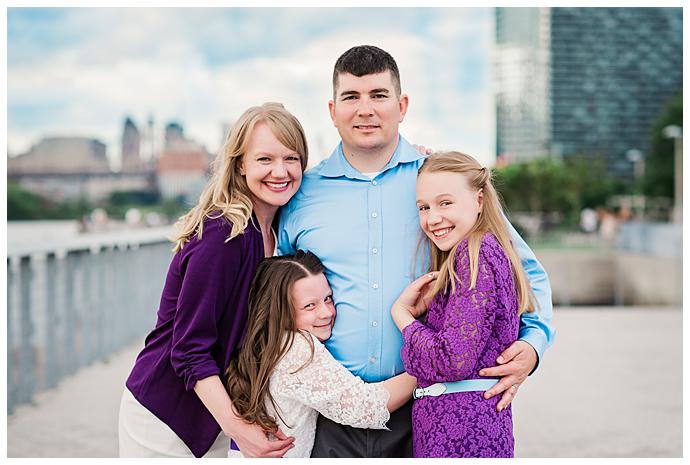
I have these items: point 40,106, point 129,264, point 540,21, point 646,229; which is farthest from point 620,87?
point 129,264

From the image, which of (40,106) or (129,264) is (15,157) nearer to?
(40,106)

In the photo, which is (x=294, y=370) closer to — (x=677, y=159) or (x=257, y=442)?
(x=257, y=442)

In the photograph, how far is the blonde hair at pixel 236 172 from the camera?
222 cm

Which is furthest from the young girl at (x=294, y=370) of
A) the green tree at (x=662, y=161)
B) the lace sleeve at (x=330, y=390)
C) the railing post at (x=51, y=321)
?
the green tree at (x=662, y=161)

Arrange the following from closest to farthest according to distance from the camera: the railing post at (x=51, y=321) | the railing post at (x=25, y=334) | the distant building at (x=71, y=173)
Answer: the railing post at (x=25, y=334) → the railing post at (x=51, y=321) → the distant building at (x=71, y=173)

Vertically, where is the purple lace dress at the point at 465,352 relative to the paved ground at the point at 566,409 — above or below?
above

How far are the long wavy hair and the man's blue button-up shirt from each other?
0.39ft

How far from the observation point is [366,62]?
2314mm

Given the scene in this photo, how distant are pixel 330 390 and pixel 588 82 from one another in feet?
270

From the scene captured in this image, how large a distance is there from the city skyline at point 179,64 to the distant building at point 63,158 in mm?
2218

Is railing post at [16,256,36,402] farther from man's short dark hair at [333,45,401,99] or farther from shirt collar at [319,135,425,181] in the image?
man's short dark hair at [333,45,401,99]

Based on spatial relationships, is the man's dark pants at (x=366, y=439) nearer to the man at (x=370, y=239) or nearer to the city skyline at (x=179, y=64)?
the man at (x=370, y=239)

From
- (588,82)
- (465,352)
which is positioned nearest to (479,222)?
(465,352)

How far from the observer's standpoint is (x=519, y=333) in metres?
2.34
